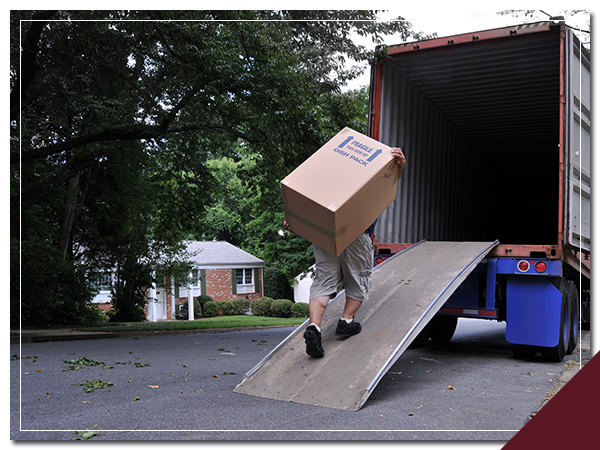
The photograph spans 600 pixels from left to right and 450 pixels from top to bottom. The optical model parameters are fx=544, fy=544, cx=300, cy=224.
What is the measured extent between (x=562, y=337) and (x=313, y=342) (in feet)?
11.5

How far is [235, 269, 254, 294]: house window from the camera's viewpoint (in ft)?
110

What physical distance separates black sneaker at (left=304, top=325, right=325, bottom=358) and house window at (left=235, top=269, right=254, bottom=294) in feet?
95.2

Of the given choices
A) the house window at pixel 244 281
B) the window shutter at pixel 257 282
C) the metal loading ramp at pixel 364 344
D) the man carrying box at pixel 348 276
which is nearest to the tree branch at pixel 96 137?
the metal loading ramp at pixel 364 344

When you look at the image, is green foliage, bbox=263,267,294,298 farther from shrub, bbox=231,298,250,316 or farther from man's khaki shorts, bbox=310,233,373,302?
man's khaki shorts, bbox=310,233,373,302

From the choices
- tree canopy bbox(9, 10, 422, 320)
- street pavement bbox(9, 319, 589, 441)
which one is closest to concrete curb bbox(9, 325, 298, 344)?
tree canopy bbox(9, 10, 422, 320)

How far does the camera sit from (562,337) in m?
6.43

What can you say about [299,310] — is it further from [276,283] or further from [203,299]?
[203,299]

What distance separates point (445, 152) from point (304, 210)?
5606 millimetres

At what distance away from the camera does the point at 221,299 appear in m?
32.9

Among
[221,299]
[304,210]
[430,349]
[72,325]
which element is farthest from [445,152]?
[221,299]

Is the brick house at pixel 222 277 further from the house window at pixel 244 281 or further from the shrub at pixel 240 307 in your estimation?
the shrub at pixel 240 307

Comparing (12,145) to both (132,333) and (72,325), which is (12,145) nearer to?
(132,333)

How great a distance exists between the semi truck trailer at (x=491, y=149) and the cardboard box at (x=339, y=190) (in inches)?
97.8

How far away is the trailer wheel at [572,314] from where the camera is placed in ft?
22.3
